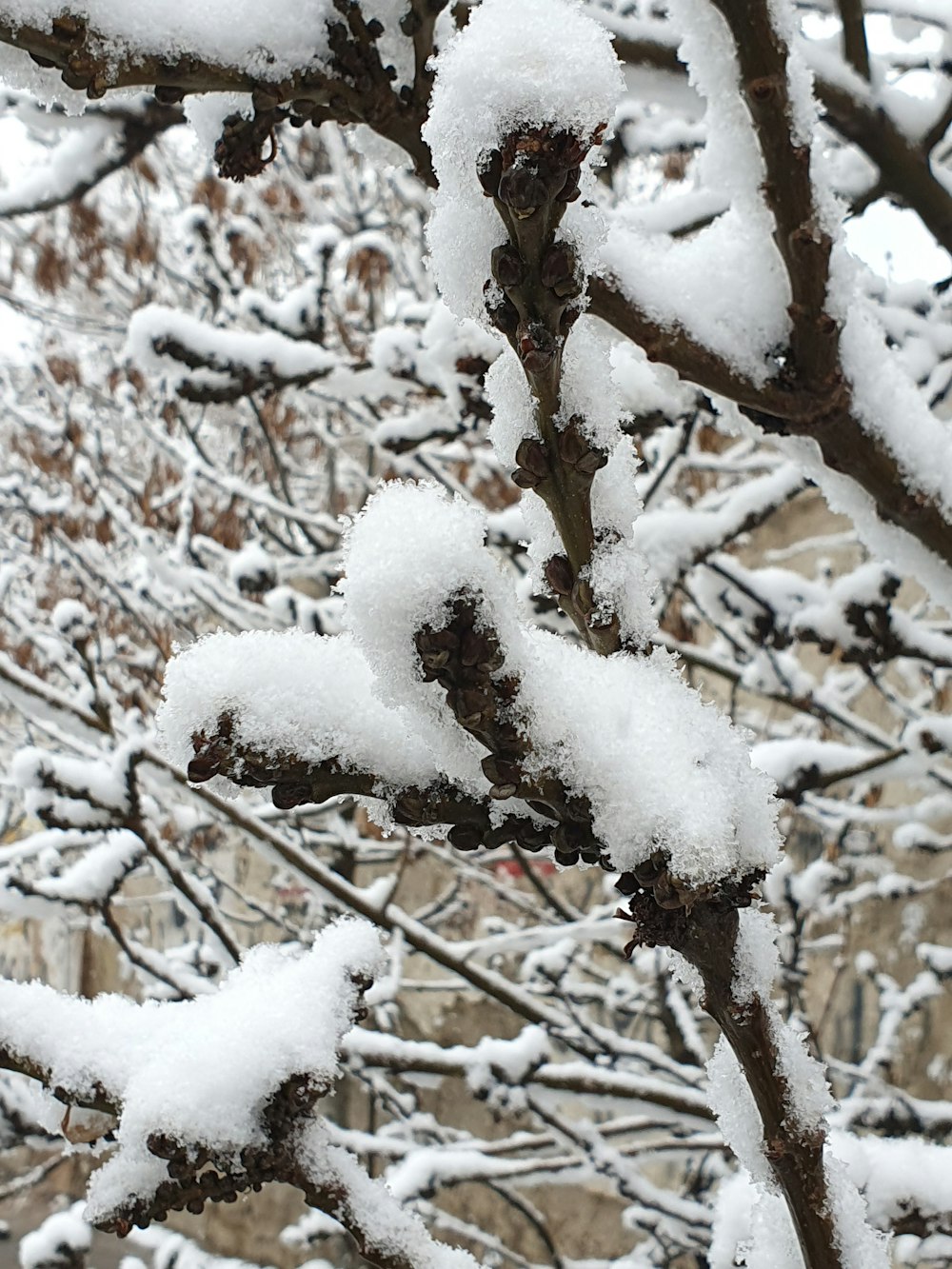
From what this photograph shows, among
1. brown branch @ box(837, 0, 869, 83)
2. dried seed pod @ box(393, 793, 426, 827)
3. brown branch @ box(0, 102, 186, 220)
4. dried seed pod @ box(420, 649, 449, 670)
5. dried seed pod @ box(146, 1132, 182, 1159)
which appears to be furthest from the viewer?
brown branch @ box(0, 102, 186, 220)

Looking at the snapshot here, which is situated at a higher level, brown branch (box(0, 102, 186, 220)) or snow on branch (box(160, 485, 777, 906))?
brown branch (box(0, 102, 186, 220))

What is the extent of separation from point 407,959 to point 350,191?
228 inches

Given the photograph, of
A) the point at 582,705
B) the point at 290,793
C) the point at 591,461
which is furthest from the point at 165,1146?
the point at 591,461

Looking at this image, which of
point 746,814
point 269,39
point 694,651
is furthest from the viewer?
point 694,651

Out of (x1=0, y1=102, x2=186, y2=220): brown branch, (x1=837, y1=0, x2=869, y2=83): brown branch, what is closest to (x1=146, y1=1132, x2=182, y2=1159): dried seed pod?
(x1=0, y1=102, x2=186, y2=220): brown branch

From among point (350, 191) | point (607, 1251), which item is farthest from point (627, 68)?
point (607, 1251)

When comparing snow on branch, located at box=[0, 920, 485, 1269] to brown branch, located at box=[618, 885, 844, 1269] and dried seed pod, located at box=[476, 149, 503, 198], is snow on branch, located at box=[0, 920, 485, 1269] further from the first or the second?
dried seed pod, located at box=[476, 149, 503, 198]

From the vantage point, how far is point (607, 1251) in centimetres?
648

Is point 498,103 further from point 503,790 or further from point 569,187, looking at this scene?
point 503,790

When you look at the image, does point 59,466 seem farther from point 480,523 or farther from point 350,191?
point 480,523

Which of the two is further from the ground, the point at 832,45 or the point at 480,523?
the point at 832,45

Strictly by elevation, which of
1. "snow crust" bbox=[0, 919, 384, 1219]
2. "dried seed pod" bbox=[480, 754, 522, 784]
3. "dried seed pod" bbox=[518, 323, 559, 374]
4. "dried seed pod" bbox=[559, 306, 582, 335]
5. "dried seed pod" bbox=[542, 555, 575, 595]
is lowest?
"snow crust" bbox=[0, 919, 384, 1219]

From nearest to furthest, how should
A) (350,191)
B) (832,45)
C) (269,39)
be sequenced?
(269,39) → (832,45) → (350,191)

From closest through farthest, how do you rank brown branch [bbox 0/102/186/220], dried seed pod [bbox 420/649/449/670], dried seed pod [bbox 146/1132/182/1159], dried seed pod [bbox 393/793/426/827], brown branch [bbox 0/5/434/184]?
dried seed pod [bbox 420/649/449/670]
dried seed pod [bbox 393/793/426/827]
dried seed pod [bbox 146/1132/182/1159]
brown branch [bbox 0/5/434/184]
brown branch [bbox 0/102/186/220]
